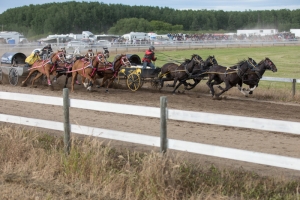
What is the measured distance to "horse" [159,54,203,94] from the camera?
55.8ft

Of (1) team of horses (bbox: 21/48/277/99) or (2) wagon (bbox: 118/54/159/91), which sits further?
(2) wagon (bbox: 118/54/159/91)

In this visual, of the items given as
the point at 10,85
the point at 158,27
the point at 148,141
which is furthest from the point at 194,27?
the point at 148,141

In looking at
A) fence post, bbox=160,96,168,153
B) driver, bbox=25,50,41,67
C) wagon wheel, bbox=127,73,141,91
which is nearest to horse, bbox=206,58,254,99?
wagon wheel, bbox=127,73,141,91

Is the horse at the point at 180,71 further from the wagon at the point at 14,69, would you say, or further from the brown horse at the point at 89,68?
the wagon at the point at 14,69

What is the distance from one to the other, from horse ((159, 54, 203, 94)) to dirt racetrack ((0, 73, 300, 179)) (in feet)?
1.88

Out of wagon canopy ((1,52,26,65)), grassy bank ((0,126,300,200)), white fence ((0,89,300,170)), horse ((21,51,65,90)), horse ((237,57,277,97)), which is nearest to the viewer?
white fence ((0,89,300,170))

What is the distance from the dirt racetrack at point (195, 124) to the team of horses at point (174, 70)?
47cm

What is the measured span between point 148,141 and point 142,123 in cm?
463

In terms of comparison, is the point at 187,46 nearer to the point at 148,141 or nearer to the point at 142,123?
the point at 142,123

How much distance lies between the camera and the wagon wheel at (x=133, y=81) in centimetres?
1755

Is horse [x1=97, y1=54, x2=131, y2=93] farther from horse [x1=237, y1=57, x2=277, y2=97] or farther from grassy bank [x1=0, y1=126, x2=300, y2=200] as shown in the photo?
grassy bank [x1=0, y1=126, x2=300, y2=200]

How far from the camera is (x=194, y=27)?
150 meters

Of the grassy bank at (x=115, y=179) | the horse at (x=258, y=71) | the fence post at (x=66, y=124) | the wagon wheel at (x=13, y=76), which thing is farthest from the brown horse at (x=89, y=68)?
the grassy bank at (x=115, y=179)

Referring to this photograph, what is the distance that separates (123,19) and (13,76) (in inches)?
4169
